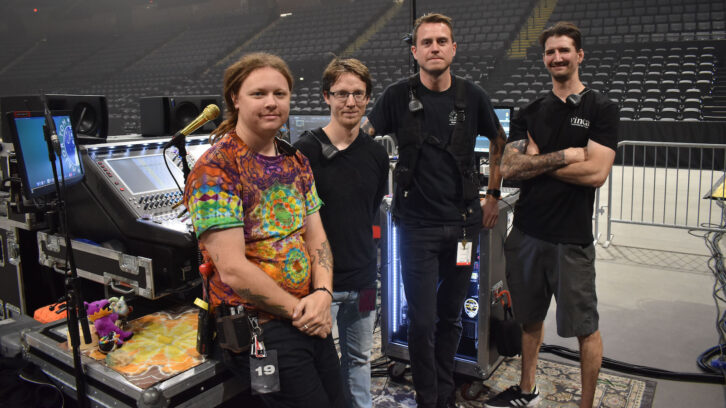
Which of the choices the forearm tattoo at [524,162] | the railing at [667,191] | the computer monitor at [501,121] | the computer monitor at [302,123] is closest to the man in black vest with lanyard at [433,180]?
the forearm tattoo at [524,162]

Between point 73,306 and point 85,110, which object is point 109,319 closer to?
point 73,306

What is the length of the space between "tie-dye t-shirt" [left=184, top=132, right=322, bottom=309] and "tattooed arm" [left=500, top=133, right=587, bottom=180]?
3.08 feet

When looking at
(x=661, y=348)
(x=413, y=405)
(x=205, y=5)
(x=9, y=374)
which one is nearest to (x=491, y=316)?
(x=413, y=405)

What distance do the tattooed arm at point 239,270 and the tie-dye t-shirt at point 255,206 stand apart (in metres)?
0.03

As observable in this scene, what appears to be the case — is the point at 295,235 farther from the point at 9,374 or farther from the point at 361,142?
the point at 9,374

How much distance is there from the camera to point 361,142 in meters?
1.79

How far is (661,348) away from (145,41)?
2378cm

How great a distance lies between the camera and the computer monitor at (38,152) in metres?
1.83

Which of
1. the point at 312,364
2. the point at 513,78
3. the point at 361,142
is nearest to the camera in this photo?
the point at 312,364

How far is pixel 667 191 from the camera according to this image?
268 inches

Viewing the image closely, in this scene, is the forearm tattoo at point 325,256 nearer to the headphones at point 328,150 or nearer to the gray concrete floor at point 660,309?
the headphones at point 328,150

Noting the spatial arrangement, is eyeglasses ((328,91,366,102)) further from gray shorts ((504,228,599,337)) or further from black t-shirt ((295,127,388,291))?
gray shorts ((504,228,599,337))

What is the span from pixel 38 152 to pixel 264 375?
129cm

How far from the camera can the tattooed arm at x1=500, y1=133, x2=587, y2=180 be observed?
194cm
